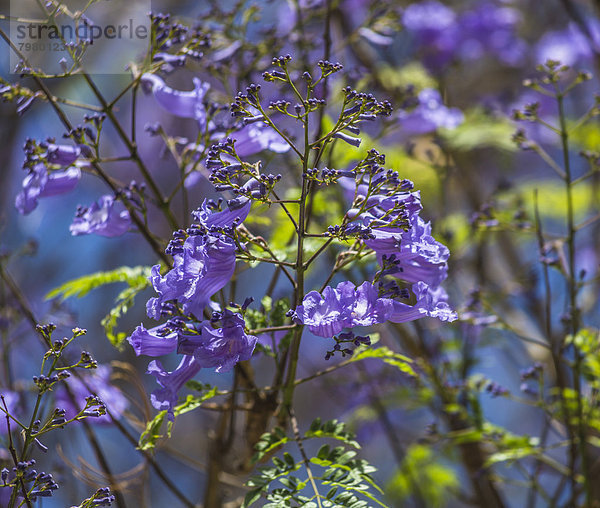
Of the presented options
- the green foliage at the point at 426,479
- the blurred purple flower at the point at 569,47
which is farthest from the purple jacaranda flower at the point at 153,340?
the blurred purple flower at the point at 569,47

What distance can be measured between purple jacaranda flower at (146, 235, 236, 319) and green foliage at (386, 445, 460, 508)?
1.27 metres

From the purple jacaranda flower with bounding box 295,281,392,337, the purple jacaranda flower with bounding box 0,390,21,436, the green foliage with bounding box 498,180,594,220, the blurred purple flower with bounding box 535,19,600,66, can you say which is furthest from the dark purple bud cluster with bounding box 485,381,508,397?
the blurred purple flower with bounding box 535,19,600,66

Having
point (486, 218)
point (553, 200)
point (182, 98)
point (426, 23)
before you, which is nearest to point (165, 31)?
point (182, 98)

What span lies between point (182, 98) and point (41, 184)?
0.29 meters

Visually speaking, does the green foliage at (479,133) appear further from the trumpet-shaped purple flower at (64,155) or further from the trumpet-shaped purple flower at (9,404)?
the trumpet-shaped purple flower at (9,404)

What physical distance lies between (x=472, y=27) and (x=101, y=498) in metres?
2.31

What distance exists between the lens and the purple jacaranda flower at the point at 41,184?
116 cm

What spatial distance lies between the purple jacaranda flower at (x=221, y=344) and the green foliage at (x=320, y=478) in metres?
0.19

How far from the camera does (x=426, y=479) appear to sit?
2.15 meters

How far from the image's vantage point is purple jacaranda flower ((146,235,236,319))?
861mm

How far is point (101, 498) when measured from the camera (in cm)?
85

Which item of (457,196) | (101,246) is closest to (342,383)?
(457,196)

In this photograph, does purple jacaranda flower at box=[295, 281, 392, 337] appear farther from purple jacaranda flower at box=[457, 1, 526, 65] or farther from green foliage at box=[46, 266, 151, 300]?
purple jacaranda flower at box=[457, 1, 526, 65]

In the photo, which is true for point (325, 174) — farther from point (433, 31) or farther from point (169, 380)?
point (433, 31)
